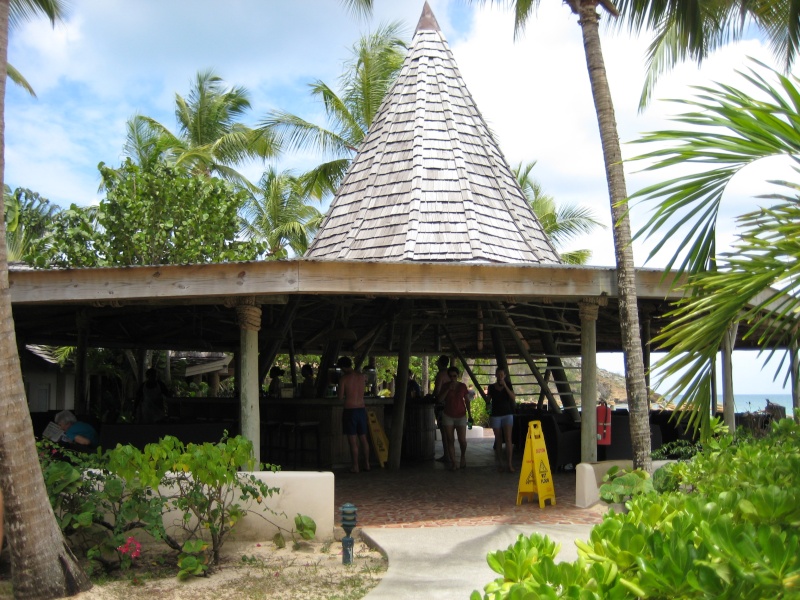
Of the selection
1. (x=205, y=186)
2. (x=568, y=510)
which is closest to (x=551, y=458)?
(x=568, y=510)

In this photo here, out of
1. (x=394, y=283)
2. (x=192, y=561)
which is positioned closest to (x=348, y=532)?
(x=192, y=561)

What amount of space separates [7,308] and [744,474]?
5.17m

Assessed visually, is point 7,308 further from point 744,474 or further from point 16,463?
point 744,474

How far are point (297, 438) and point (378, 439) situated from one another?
1323 mm

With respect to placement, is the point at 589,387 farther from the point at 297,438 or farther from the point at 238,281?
the point at 297,438

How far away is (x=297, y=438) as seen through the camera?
13.5 meters

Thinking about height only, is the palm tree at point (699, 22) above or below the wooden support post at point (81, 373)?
above

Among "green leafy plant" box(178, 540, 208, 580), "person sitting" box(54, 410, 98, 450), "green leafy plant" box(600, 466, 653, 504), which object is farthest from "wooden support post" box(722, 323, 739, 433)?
"person sitting" box(54, 410, 98, 450)

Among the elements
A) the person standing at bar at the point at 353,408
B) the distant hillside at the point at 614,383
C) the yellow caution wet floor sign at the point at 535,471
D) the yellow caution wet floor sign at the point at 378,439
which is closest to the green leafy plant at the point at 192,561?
the yellow caution wet floor sign at the point at 535,471

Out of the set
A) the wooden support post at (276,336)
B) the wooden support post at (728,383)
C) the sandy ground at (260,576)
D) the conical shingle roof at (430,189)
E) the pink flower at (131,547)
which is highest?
the conical shingle roof at (430,189)

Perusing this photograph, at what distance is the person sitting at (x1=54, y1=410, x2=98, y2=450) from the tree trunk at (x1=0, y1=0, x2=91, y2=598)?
287 cm

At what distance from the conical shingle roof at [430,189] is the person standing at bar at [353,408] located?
175 cm

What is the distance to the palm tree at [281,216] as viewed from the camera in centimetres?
2984

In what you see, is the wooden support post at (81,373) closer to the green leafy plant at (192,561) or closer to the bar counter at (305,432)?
the bar counter at (305,432)
